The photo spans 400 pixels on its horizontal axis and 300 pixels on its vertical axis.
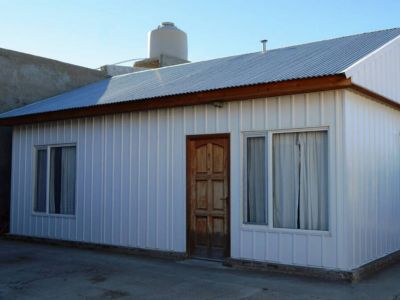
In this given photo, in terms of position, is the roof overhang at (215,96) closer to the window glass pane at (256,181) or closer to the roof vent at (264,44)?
the window glass pane at (256,181)

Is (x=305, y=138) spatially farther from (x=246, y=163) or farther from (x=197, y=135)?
(x=197, y=135)

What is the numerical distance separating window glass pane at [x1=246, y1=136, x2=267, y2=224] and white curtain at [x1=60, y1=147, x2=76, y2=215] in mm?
4332

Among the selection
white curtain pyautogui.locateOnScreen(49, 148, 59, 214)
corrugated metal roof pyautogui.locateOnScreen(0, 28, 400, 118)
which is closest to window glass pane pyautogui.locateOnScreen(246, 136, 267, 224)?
corrugated metal roof pyautogui.locateOnScreen(0, 28, 400, 118)

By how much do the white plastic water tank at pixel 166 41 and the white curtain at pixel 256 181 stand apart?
38.9ft

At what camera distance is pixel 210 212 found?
8867 millimetres

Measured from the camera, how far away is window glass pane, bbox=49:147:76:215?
36.4 ft

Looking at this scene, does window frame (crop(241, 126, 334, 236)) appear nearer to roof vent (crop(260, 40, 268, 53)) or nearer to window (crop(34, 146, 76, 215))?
roof vent (crop(260, 40, 268, 53))

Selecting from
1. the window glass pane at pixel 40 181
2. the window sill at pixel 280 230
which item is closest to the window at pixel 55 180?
the window glass pane at pixel 40 181

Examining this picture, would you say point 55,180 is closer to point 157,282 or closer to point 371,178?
point 157,282

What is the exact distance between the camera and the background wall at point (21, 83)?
13.3 metres

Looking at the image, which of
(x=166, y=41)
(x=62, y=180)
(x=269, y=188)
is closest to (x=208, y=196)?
(x=269, y=188)

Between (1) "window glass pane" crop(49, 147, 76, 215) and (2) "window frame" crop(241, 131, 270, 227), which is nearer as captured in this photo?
(2) "window frame" crop(241, 131, 270, 227)

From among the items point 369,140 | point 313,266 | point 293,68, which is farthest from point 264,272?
point 293,68

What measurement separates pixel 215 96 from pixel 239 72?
1.35m
